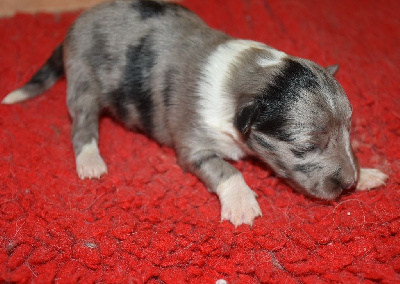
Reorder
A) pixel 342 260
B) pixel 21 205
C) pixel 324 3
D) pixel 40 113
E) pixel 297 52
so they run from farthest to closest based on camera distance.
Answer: pixel 324 3
pixel 297 52
pixel 40 113
pixel 21 205
pixel 342 260

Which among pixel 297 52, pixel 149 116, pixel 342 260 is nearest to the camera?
pixel 342 260

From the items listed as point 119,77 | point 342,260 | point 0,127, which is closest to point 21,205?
point 0,127

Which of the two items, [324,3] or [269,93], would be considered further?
[324,3]

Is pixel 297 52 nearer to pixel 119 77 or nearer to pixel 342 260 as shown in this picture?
pixel 119 77

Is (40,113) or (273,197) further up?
(273,197)

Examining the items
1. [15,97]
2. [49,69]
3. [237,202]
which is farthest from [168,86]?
[15,97]

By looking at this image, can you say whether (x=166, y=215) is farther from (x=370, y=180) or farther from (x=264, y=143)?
(x=370, y=180)

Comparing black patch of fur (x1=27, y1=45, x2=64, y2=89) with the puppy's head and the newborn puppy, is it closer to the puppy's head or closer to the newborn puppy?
the newborn puppy
